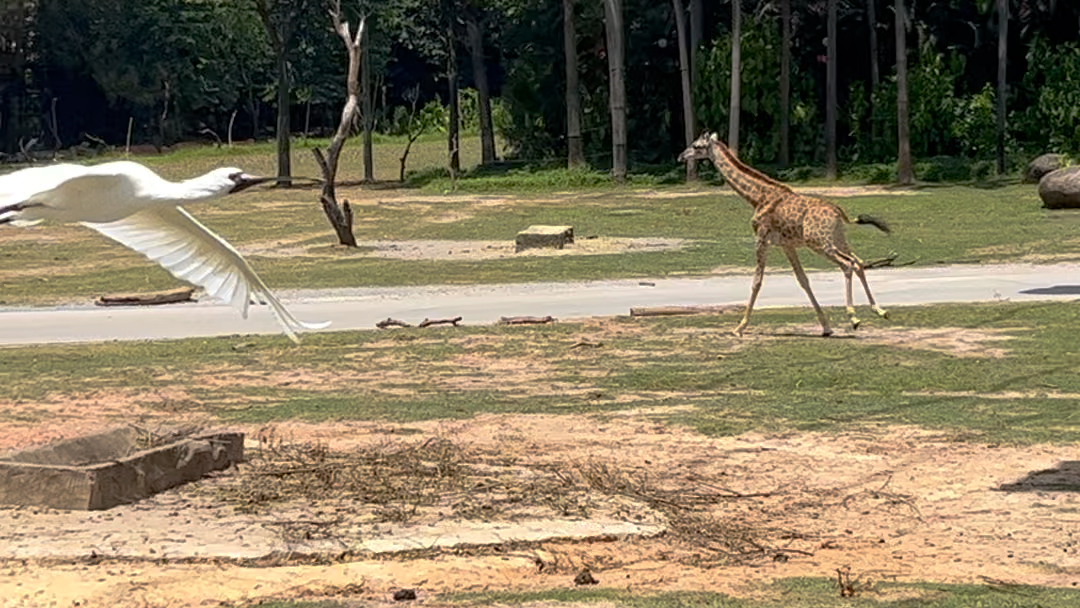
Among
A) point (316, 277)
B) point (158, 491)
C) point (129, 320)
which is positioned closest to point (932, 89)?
point (316, 277)

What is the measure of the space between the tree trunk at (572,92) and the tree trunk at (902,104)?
10476 mm

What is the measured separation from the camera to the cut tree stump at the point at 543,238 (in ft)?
97.0

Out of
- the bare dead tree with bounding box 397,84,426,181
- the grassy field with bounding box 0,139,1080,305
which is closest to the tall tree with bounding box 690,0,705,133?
the grassy field with bounding box 0,139,1080,305

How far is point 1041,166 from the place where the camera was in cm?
4000

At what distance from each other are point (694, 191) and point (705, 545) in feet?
117

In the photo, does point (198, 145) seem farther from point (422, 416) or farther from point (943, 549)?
point (943, 549)

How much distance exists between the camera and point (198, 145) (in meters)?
69.1

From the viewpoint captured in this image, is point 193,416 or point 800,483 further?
point 193,416

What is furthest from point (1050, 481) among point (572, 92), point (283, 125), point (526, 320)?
point (283, 125)

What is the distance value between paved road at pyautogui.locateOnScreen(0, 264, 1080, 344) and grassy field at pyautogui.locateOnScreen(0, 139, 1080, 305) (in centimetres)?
138

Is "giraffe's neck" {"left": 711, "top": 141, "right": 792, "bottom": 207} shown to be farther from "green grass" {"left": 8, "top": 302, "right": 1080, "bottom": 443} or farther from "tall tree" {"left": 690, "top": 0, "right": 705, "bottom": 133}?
"tall tree" {"left": 690, "top": 0, "right": 705, "bottom": 133}

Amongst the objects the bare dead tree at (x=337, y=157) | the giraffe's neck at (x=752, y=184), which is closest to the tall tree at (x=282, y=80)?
the bare dead tree at (x=337, y=157)

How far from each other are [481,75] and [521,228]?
1979 centimetres

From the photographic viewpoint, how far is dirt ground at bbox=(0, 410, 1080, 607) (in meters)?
8.12
